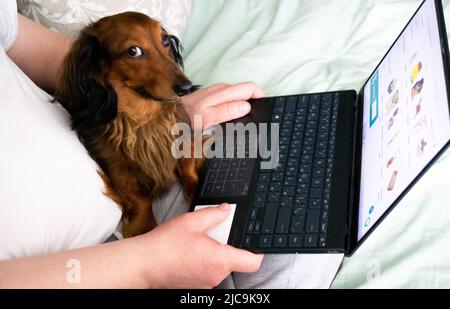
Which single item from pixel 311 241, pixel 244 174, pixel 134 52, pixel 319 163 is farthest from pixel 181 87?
pixel 311 241

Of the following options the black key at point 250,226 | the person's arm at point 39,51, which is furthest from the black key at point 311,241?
the person's arm at point 39,51

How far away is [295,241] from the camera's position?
87cm

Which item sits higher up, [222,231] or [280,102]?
[280,102]

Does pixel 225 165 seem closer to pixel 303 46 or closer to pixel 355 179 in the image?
pixel 355 179

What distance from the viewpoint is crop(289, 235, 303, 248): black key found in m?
0.86

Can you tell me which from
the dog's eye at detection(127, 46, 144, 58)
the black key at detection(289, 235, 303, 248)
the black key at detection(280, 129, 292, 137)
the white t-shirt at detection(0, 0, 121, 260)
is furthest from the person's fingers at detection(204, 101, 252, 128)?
the black key at detection(289, 235, 303, 248)

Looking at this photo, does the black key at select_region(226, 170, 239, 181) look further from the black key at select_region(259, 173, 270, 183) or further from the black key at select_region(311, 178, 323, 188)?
the black key at select_region(311, 178, 323, 188)

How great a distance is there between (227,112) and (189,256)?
0.47 meters

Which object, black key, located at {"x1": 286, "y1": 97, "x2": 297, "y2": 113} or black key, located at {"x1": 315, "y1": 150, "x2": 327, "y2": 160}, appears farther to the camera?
black key, located at {"x1": 286, "y1": 97, "x2": 297, "y2": 113}

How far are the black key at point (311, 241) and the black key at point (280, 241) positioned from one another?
4 cm

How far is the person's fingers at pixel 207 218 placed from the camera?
861mm

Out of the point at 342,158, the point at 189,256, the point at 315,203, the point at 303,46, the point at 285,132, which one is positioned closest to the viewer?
the point at 189,256

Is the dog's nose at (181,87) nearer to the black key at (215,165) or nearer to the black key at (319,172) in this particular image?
the black key at (215,165)
